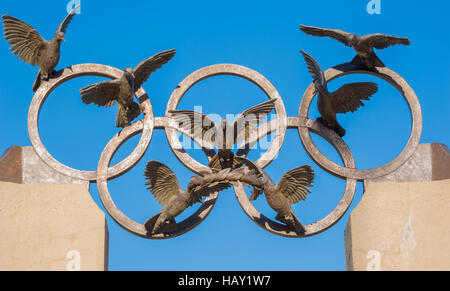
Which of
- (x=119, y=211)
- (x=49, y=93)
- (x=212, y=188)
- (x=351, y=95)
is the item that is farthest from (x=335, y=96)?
(x=49, y=93)

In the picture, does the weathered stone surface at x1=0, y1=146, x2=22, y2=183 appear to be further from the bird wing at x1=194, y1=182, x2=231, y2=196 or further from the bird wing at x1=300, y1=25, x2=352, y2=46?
the bird wing at x1=300, y1=25, x2=352, y2=46

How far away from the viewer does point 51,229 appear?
52.4 feet

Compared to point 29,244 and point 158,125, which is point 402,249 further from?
point 29,244

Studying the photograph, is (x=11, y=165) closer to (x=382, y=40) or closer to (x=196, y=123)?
(x=196, y=123)

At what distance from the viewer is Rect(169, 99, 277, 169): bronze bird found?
16047 mm

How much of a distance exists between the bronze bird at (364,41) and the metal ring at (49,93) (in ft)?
9.57

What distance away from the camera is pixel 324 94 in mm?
16547

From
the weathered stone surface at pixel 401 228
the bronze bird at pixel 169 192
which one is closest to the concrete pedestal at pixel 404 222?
the weathered stone surface at pixel 401 228

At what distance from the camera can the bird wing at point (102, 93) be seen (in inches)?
651

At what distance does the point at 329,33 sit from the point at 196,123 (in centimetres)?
256

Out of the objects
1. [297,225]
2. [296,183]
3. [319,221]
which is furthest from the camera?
[319,221]

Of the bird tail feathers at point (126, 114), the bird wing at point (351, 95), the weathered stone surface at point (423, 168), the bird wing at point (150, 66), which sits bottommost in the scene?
the weathered stone surface at point (423, 168)

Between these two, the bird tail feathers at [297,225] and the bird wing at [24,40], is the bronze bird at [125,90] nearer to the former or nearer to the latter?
the bird wing at [24,40]
